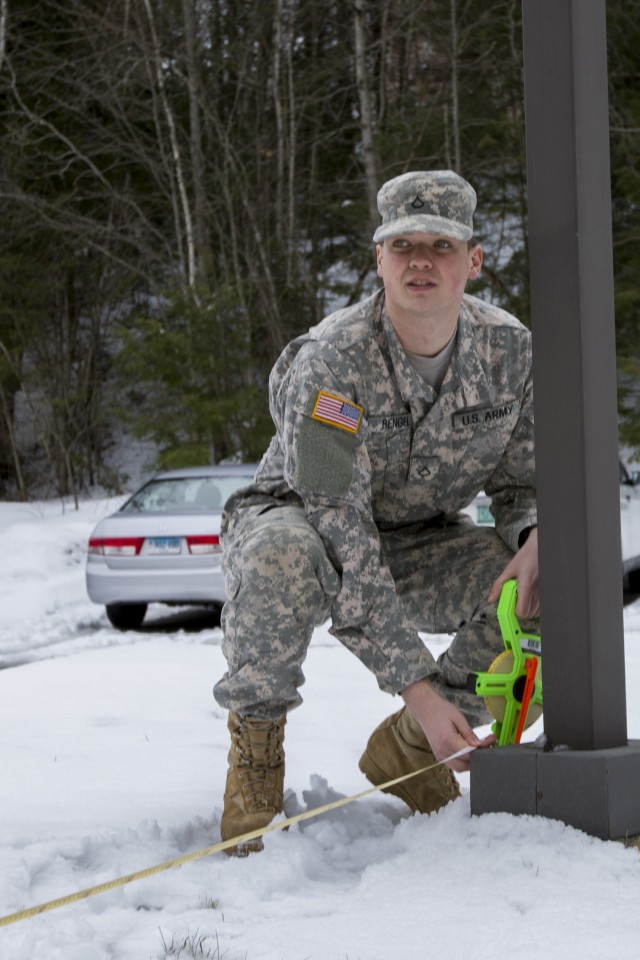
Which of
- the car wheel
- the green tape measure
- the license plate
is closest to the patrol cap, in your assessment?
the green tape measure

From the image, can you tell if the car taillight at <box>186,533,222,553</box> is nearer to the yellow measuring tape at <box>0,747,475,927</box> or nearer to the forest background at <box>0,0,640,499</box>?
the yellow measuring tape at <box>0,747,475,927</box>

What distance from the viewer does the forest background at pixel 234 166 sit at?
16.7m

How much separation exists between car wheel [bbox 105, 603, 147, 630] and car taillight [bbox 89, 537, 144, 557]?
0.44 meters

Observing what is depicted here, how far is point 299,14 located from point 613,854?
19574mm

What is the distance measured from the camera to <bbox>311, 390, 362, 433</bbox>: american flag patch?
8.86ft

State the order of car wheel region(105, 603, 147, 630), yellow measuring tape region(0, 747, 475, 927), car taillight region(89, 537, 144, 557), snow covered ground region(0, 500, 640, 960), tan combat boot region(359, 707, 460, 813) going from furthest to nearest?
car wheel region(105, 603, 147, 630)
car taillight region(89, 537, 144, 557)
tan combat boot region(359, 707, 460, 813)
yellow measuring tape region(0, 747, 475, 927)
snow covered ground region(0, 500, 640, 960)

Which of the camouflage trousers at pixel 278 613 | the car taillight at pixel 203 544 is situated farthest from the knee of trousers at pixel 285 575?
the car taillight at pixel 203 544

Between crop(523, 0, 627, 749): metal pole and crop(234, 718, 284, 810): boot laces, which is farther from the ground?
crop(523, 0, 627, 749): metal pole

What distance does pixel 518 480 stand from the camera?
10.3ft

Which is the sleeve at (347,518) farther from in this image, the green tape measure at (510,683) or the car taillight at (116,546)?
the car taillight at (116,546)

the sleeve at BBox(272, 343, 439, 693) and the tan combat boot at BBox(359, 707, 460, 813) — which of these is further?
the tan combat boot at BBox(359, 707, 460, 813)

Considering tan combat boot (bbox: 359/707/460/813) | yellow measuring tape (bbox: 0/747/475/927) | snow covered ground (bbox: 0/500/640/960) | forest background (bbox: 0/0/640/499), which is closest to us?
snow covered ground (bbox: 0/500/640/960)

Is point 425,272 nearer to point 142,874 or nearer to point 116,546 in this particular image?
point 142,874

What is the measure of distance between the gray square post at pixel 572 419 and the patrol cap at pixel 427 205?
46 cm
